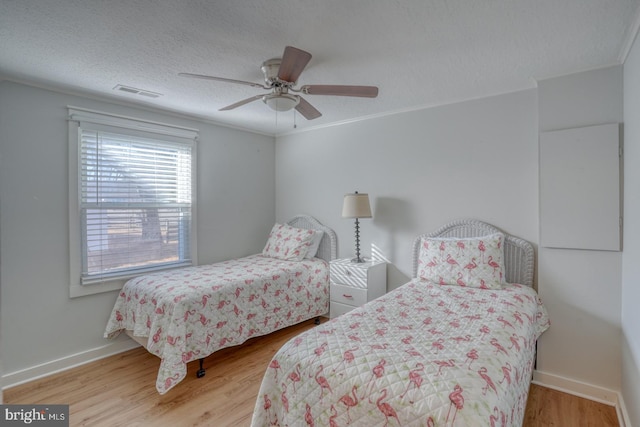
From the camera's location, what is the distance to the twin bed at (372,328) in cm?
127

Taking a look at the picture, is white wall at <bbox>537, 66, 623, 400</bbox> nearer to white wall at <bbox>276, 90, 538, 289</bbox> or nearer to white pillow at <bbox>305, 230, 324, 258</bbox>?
white wall at <bbox>276, 90, 538, 289</bbox>

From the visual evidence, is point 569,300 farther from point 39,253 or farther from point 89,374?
point 39,253

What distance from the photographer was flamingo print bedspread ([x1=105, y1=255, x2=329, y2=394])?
93.0 inches

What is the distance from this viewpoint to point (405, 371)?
133cm

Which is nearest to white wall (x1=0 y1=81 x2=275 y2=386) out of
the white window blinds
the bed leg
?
the white window blinds

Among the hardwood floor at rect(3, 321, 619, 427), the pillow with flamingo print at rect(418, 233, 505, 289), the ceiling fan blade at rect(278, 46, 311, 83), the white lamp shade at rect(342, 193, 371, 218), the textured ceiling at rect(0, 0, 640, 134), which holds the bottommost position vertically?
the hardwood floor at rect(3, 321, 619, 427)

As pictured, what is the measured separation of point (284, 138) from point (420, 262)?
2.52 m

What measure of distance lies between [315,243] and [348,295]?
0.83 m

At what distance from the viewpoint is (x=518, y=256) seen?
265 centimetres

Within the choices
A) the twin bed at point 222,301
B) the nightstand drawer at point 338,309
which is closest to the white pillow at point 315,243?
the twin bed at point 222,301

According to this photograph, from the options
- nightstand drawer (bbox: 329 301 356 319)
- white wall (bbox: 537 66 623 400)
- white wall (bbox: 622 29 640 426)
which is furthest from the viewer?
nightstand drawer (bbox: 329 301 356 319)

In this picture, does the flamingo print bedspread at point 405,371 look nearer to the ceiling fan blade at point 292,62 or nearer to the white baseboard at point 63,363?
the ceiling fan blade at point 292,62

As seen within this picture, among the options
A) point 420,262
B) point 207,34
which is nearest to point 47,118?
point 207,34

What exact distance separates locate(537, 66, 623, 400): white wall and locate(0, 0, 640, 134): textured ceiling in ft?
0.50
